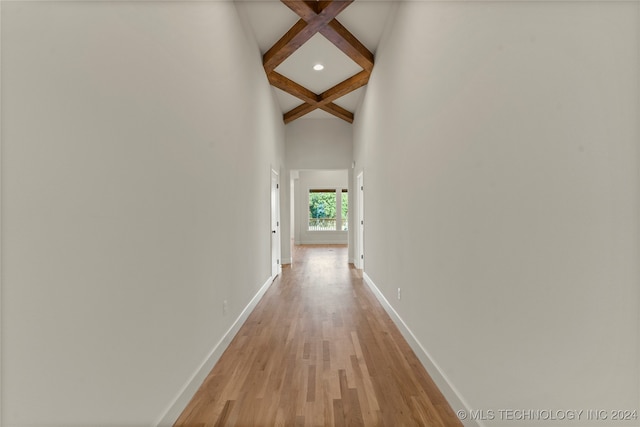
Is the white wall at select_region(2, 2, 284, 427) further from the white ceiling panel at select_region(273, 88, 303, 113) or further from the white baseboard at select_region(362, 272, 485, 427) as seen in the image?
the white ceiling panel at select_region(273, 88, 303, 113)

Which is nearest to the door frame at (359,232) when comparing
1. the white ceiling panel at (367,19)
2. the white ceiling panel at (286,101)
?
the white ceiling panel at (286,101)

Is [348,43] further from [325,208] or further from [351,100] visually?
[325,208]

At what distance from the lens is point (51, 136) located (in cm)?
101

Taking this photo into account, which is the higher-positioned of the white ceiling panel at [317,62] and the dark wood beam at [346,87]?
the white ceiling panel at [317,62]

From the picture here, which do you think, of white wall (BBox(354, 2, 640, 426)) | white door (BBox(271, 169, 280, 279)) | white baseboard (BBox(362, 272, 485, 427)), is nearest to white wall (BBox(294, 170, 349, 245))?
white door (BBox(271, 169, 280, 279))

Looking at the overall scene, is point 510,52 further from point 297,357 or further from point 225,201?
point 297,357

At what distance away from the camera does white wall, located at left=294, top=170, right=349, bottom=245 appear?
1191cm

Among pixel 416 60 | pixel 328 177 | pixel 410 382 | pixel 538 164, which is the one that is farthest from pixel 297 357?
pixel 328 177

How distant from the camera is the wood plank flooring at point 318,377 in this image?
6.09 ft

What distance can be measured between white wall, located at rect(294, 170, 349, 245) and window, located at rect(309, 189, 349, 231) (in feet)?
0.52

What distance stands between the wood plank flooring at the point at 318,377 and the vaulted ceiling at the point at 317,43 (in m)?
3.32

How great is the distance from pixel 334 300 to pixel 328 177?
7.96m

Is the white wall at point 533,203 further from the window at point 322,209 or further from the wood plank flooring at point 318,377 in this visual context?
the window at point 322,209

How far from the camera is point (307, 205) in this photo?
11992 millimetres
